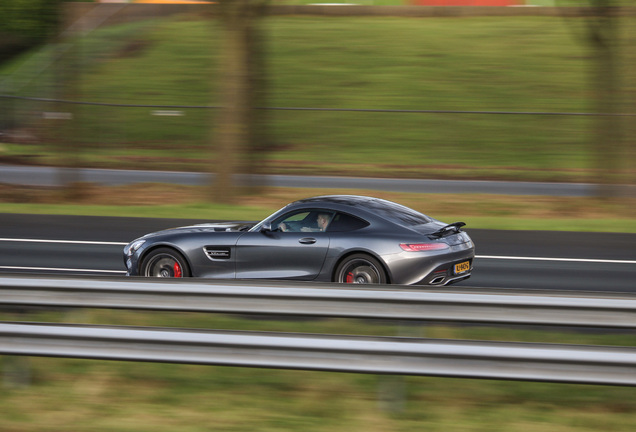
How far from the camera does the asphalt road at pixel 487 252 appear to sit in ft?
34.6

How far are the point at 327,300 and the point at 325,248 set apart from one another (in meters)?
4.00

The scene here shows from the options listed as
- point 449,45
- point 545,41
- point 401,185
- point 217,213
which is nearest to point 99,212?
point 217,213

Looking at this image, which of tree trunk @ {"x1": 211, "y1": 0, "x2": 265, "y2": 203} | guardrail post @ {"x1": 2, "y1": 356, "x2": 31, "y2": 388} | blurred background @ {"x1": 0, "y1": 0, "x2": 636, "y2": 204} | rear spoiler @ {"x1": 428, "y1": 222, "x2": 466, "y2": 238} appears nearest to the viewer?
guardrail post @ {"x1": 2, "y1": 356, "x2": 31, "y2": 388}

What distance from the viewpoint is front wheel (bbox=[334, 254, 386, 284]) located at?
8547 mm

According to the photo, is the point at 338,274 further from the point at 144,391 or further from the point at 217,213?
the point at 217,213

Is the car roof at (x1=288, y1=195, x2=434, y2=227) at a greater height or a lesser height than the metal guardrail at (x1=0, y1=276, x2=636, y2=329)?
greater

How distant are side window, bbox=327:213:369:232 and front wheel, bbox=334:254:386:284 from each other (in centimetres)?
33

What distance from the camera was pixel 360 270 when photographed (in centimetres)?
867

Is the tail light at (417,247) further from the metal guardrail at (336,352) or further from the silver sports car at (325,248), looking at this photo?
the metal guardrail at (336,352)

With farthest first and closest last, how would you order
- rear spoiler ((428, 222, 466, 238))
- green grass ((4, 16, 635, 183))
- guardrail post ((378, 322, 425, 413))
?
green grass ((4, 16, 635, 183)), rear spoiler ((428, 222, 466, 238)), guardrail post ((378, 322, 425, 413))

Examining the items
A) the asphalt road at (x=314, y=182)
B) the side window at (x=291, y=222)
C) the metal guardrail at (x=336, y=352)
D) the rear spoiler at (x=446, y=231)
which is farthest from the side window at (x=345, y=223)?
the asphalt road at (x=314, y=182)

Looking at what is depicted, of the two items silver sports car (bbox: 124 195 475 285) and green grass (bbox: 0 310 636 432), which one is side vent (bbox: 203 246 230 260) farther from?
green grass (bbox: 0 310 636 432)

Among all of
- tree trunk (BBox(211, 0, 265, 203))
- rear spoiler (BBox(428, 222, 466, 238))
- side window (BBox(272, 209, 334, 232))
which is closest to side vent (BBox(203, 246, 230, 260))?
side window (BBox(272, 209, 334, 232))

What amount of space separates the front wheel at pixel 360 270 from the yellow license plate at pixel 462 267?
86cm
